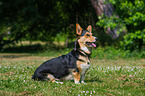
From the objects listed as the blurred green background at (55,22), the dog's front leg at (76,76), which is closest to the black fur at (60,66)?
the dog's front leg at (76,76)

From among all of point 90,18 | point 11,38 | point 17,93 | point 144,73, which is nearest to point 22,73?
point 17,93

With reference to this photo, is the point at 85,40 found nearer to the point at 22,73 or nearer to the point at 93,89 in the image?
the point at 93,89

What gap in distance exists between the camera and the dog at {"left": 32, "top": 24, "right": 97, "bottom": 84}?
7087 millimetres

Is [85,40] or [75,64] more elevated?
[85,40]

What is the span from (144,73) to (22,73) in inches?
201

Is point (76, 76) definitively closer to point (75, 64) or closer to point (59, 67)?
point (75, 64)

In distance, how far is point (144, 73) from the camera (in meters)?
9.62

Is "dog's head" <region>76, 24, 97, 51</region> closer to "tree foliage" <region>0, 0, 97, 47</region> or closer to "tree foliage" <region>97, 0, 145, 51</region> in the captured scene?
"tree foliage" <region>97, 0, 145, 51</region>

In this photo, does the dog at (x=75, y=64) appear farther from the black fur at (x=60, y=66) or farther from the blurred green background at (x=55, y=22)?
the blurred green background at (x=55, y=22)

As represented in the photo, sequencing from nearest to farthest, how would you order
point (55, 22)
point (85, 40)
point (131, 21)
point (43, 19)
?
point (85, 40) → point (131, 21) → point (43, 19) → point (55, 22)

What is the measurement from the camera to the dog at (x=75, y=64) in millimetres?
7087

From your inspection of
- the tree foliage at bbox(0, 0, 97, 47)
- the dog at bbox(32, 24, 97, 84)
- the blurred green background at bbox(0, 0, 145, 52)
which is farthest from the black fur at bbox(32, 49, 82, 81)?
the tree foliage at bbox(0, 0, 97, 47)

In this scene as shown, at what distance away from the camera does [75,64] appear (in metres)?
7.11

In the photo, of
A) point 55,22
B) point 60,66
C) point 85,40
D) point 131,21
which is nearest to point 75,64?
point 60,66
